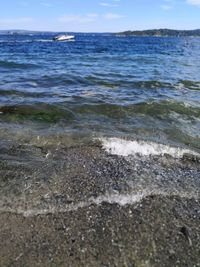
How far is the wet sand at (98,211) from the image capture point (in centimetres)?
469

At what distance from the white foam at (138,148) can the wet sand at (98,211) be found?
0.45 m

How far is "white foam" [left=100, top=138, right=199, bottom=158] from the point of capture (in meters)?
8.40

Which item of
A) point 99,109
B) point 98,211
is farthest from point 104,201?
point 99,109

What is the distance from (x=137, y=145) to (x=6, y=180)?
330cm

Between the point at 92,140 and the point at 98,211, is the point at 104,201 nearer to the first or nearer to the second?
the point at 98,211

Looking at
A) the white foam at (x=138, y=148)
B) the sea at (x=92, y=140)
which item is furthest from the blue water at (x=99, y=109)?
the white foam at (x=138, y=148)

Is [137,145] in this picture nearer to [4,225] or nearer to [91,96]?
[4,225]

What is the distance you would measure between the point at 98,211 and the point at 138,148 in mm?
3324

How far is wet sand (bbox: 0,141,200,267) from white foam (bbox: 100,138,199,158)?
1.48ft

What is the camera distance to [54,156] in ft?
26.1

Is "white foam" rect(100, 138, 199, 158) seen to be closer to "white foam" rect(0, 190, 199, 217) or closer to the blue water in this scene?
the blue water

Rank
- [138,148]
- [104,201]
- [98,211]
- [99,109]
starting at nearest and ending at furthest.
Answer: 1. [98,211]
2. [104,201]
3. [138,148]
4. [99,109]

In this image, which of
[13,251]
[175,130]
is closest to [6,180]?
[13,251]

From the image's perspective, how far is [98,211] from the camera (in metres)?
5.57
